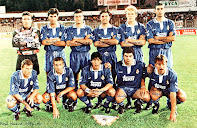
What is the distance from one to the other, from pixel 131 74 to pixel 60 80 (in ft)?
3.60

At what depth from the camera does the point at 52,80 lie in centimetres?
321

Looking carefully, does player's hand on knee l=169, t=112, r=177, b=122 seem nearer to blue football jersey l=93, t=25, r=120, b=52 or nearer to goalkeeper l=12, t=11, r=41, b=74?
blue football jersey l=93, t=25, r=120, b=52

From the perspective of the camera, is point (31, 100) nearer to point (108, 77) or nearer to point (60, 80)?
point (60, 80)

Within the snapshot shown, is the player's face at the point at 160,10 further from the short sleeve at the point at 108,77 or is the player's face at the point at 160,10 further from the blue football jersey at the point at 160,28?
the short sleeve at the point at 108,77

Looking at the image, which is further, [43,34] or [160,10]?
[43,34]

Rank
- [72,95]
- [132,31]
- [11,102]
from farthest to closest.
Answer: [132,31] → [72,95] → [11,102]

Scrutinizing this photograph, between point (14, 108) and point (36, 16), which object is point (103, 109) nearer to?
point (14, 108)

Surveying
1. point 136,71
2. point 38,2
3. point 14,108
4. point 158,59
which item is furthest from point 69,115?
point 38,2

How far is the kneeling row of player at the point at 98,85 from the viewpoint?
3021mm

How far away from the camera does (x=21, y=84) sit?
3119mm

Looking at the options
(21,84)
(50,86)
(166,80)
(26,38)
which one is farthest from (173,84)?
(26,38)

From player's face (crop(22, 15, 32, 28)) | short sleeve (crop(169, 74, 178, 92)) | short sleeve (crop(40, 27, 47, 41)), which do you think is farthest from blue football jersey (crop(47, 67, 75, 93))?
short sleeve (crop(169, 74, 178, 92))

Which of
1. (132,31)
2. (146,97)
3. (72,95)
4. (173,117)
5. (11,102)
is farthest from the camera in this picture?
(132,31)

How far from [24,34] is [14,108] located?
1350 millimetres
